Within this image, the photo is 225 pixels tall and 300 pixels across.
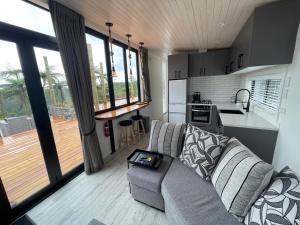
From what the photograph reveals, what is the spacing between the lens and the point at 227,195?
43.8 inches

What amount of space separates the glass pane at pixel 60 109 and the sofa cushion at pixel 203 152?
6.17 ft

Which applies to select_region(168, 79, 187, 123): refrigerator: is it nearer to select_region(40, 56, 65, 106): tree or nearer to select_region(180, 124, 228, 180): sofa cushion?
select_region(180, 124, 228, 180): sofa cushion

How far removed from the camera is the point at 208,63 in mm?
4137

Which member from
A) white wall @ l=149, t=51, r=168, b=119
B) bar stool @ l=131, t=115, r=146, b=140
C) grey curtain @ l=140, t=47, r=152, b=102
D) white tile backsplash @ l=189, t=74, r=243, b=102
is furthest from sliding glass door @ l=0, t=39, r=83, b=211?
white tile backsplash @ l=189, t=74, r=243, b=102

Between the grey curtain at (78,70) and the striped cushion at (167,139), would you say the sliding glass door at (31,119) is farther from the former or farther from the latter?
the striped cushion at (167,139)

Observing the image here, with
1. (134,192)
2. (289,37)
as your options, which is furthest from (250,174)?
(289,37)

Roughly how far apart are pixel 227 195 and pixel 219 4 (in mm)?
2233

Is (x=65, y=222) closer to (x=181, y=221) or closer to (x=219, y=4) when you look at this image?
(x=181, y=221)

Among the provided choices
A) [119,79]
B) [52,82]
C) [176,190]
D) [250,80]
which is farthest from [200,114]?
[52,82]

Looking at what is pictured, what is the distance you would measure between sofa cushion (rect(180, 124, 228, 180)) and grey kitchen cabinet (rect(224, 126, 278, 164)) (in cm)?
78

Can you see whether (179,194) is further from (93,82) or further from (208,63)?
(208,63)

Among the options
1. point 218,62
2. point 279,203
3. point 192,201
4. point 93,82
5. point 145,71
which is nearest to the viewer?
point 279,203

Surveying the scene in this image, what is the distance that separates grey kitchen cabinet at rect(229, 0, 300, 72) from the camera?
1599 millimetres

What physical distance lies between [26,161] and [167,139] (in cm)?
188
